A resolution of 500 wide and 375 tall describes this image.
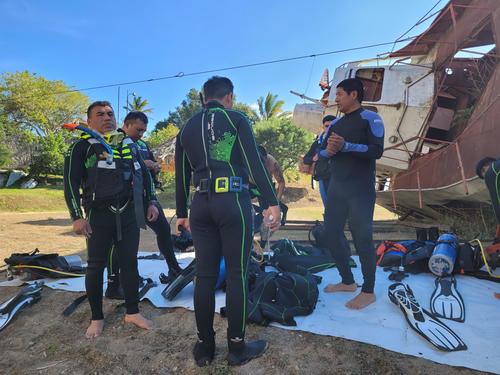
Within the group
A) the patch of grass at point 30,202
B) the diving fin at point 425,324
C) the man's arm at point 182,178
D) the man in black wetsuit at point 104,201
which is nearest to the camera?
the diving fin at point 425,324

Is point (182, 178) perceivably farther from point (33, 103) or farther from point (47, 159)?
point (33, 103)

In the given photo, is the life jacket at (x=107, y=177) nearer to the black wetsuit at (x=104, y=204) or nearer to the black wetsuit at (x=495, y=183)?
the black wetsuit at (x=104, y=204)

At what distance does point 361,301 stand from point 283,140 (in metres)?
23.6

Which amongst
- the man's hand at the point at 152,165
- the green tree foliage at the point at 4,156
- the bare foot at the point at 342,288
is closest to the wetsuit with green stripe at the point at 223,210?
the bare foot at the point at 342,288

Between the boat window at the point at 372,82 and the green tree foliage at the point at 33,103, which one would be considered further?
the green tree foliage at the point at 33,103

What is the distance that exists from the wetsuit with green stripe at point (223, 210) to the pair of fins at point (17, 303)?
2.01 m

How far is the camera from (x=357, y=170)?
121 inches

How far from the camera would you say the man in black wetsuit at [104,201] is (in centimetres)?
265

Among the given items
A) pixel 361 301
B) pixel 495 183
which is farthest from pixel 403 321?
pixel 495 183

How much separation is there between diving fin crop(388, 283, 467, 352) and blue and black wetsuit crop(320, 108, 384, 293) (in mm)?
260

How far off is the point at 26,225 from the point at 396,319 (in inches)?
418

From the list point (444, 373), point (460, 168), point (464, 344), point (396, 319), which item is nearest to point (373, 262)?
point (396, 319)

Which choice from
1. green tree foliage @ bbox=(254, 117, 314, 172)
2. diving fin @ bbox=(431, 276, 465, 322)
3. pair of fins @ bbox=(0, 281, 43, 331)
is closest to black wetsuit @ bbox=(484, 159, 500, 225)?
diving fin @ bbox=(431, 276, 465, 322)

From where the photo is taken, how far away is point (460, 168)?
6.02m
